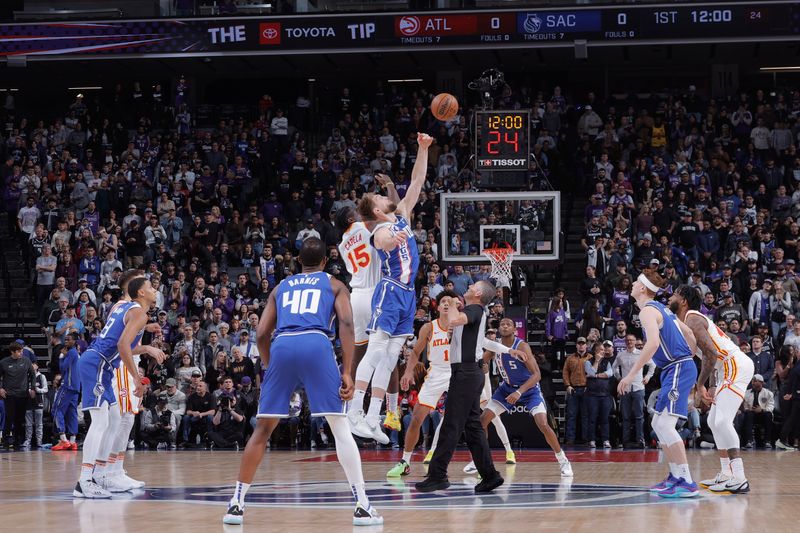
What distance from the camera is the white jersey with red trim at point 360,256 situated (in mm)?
12164

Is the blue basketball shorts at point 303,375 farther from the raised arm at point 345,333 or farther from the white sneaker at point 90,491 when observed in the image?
the white sneaker at point 90,491

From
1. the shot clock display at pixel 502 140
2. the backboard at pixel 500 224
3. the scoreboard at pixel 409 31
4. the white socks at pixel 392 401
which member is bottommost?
the white socks at pixel 392 401

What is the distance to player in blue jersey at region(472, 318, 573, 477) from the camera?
14.8m

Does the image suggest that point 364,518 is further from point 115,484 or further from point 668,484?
point 115,484

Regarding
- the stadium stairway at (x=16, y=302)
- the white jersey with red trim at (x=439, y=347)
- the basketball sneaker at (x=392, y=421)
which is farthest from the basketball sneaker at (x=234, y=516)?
the stadium stairway at (x=16, y=302)

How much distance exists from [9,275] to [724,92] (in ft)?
67.1

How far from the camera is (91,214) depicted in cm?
2694

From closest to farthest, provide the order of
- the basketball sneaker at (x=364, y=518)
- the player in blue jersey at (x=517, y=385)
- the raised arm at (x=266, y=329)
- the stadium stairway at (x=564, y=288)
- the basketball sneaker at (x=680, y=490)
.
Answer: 1. the basketball sneaker at (x=364, y=518)
2. the raised arm at (x=266, y=329)
3. the basketball sneaker at (x=680, y=490)
4. the player in blue jersey at (x=517, y=385)
5. the stadium stairway at (x=564, y=288)

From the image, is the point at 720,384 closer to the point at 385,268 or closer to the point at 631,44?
the point at 385,268

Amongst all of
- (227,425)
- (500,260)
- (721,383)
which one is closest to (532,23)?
(500,260)

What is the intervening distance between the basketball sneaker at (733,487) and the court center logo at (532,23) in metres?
18.8

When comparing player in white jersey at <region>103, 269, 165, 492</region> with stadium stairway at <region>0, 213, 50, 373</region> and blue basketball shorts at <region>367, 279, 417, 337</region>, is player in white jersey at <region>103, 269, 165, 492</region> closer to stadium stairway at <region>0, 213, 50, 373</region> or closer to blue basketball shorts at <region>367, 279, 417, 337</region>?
blue basketball shorts at <region>367, 279, 417, 337</region>

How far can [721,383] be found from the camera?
12.0m

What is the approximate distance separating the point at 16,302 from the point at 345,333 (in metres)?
20.5
